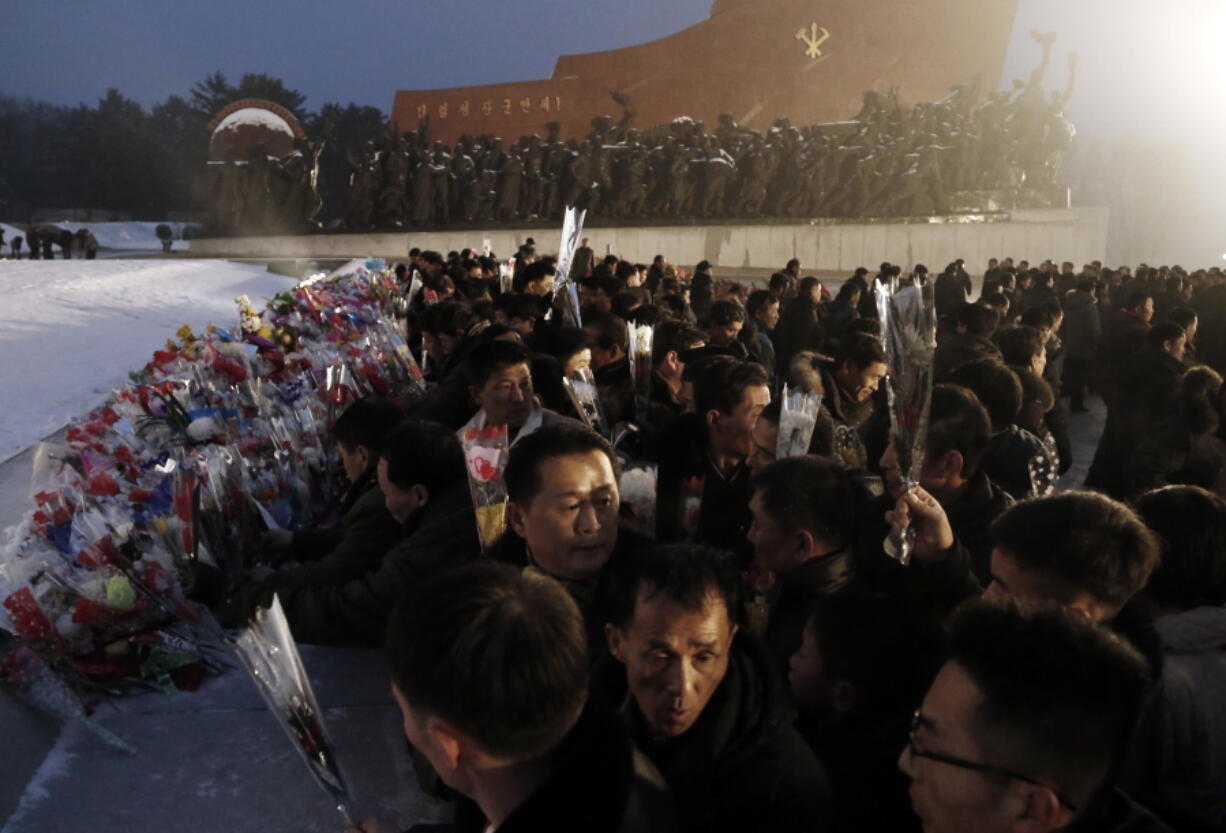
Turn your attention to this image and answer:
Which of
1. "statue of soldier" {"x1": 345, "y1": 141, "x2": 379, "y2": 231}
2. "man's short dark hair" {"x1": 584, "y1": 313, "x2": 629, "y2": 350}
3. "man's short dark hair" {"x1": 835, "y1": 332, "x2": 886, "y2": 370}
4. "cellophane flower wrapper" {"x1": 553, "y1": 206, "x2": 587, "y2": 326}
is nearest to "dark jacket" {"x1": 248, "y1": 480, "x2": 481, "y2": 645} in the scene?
"man's short dark hair" {"x1": 835, "y1": 332, "x2": 886, "y2": 370}

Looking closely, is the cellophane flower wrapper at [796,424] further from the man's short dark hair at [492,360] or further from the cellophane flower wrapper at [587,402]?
the man's short dark hair at [492,360]

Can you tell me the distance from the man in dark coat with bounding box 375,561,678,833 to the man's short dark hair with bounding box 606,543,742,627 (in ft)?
1.31

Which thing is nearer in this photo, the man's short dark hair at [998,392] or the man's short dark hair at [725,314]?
the man's short dark hair at [998,392]

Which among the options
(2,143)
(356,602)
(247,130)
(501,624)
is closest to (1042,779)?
(501,624)

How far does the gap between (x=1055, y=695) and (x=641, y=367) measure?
9.05 feet

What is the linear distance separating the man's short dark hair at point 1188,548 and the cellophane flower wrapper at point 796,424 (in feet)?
2.70

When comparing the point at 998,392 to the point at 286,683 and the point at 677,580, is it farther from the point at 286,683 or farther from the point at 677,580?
the point at 286,683

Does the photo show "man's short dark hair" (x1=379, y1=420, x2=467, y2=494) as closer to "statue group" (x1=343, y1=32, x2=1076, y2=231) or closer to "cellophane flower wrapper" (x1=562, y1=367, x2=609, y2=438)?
"cellophane flower wrapper" (x1=562, y1=367, x2=609, y2=438)

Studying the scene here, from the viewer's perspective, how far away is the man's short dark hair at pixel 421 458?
2600mm

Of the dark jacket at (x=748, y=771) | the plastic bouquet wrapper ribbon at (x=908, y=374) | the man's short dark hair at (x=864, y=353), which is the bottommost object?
the dark jacket at (x=748, y=771)

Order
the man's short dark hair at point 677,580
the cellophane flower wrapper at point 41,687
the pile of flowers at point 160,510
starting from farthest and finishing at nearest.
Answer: the pile of flowers at point 160,510
the cellophane flower wrapper at point 41,687
the man's short dark hair at point 677,580

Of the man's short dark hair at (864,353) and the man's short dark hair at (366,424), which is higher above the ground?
the man's short dark hair at (864,353)

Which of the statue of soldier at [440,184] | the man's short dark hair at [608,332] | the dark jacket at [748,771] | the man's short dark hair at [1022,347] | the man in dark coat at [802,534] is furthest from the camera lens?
the statue of soldier at [440,184]

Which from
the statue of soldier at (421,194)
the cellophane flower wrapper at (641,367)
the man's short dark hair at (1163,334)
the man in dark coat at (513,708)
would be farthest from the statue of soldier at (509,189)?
the man in dark coat at (513,708)
